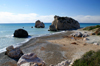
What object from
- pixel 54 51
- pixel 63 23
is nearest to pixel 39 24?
pixel 63 23

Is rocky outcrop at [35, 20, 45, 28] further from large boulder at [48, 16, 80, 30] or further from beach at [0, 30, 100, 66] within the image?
beach at [0, 30, 100, 66]

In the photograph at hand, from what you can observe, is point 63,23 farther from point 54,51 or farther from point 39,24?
point 54,51

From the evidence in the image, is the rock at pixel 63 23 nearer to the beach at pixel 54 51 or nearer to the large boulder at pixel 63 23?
the large boulder at pixel 63 23

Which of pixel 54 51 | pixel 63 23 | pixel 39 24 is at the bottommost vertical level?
pixel 54 51

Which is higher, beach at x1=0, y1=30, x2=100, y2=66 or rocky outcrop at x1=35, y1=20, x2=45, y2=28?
rocky outcrop at x1=35, y1=20, x2=45, y2=28

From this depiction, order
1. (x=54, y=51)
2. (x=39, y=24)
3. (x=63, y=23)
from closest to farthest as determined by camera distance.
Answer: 1. (x=54, y=51)
2. (x=63, y=23)
3. (x=39, y=24)

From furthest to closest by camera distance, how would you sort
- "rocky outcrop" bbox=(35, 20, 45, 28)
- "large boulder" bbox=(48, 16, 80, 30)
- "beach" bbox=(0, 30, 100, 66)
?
"rocky outcrop" bbox=(35, 20, 45, 28)
"large boulder" bbox=(48, 16, 80, 30)
"beach" bbox=(0, 30, 100, 66)

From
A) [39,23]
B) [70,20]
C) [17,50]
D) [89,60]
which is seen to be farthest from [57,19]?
[89,60]

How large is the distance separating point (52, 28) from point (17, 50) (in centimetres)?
3694

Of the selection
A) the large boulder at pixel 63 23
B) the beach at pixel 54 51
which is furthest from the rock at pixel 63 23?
the beach at pixel 54 51

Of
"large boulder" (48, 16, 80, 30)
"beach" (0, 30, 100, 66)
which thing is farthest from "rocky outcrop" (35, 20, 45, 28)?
"beach" (0, 30, 100, 66)

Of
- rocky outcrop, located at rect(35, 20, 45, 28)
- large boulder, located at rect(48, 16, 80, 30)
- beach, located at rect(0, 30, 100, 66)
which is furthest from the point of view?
Result: rocky outcrop, located at rect(35, 20, 45, 28)

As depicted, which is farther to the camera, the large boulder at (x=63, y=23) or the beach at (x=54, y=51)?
the large boulder at (x=63, y=23)

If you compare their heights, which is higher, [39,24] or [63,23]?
[63,23]
